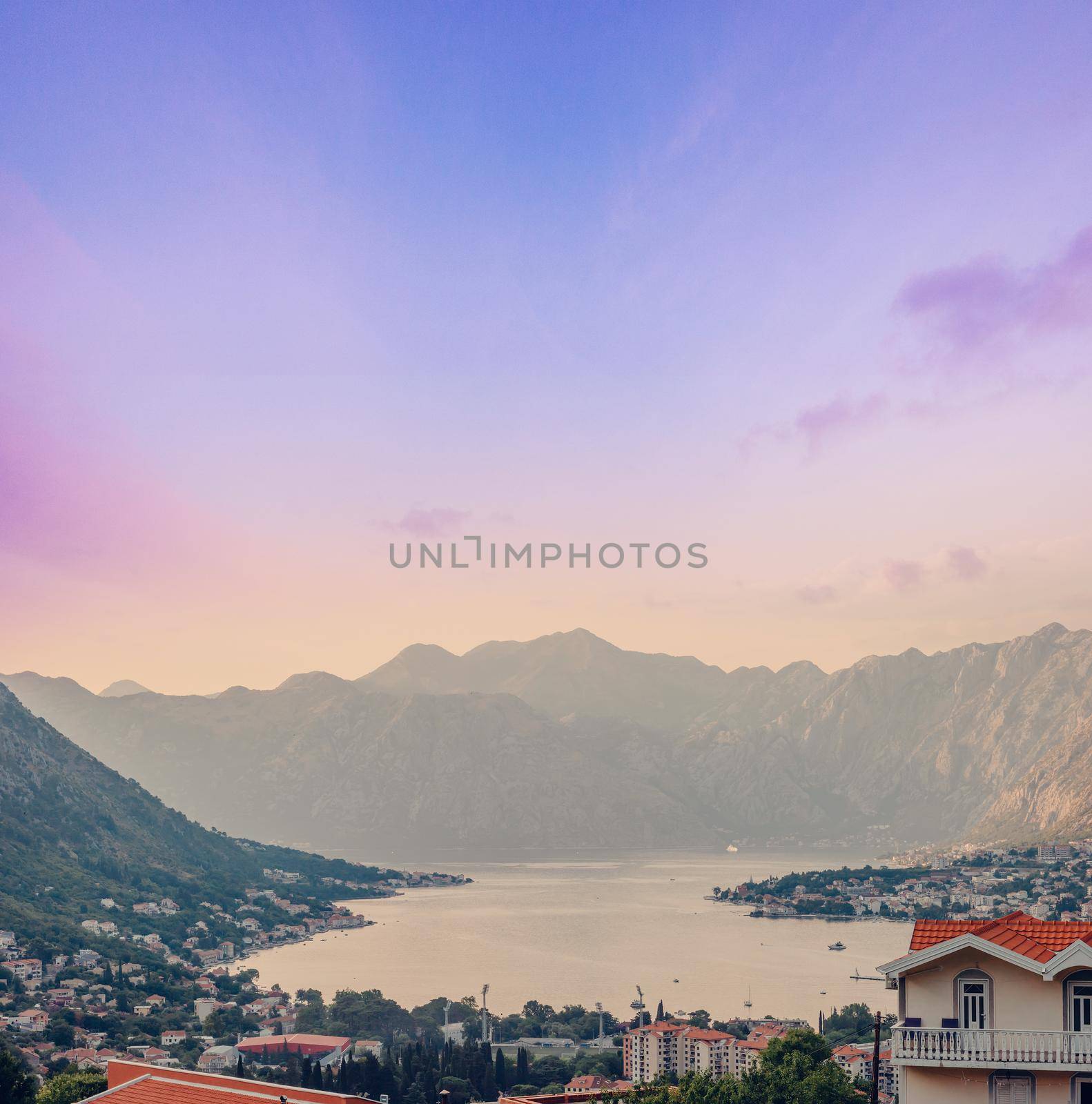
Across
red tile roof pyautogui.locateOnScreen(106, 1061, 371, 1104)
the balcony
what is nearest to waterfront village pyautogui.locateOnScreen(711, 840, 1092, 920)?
red tile roof pyautogui.locateOnScreen(106, 1061, 371, 1104)

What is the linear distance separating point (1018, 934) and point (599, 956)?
344 ft

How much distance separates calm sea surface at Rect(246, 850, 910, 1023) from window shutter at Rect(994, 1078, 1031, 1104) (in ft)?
231

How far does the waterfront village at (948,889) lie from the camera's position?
421 feet

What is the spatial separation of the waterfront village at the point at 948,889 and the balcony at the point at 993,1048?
10953 centimetres

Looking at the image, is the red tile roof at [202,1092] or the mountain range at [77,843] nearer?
the red tile roof at [202,1092]

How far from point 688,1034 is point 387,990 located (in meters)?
34.6

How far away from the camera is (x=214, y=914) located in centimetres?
12812

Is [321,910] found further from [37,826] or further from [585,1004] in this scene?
[585,1004]

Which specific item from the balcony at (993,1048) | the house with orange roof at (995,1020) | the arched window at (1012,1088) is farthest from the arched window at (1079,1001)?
the arched window at (1012,1088)

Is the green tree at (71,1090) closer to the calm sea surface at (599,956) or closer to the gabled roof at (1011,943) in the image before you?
the gabled roof at (1011,943)

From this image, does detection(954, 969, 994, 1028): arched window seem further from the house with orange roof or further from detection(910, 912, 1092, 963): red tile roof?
detection(910, 912, 1092, 963): red tile roof

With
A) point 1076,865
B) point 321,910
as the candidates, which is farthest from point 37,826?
point 1076,865

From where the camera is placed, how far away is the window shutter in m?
11.2

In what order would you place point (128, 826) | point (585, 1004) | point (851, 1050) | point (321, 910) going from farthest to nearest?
point (321, 910), point (128, 826), point (585, 1004), point (851, 1050)
